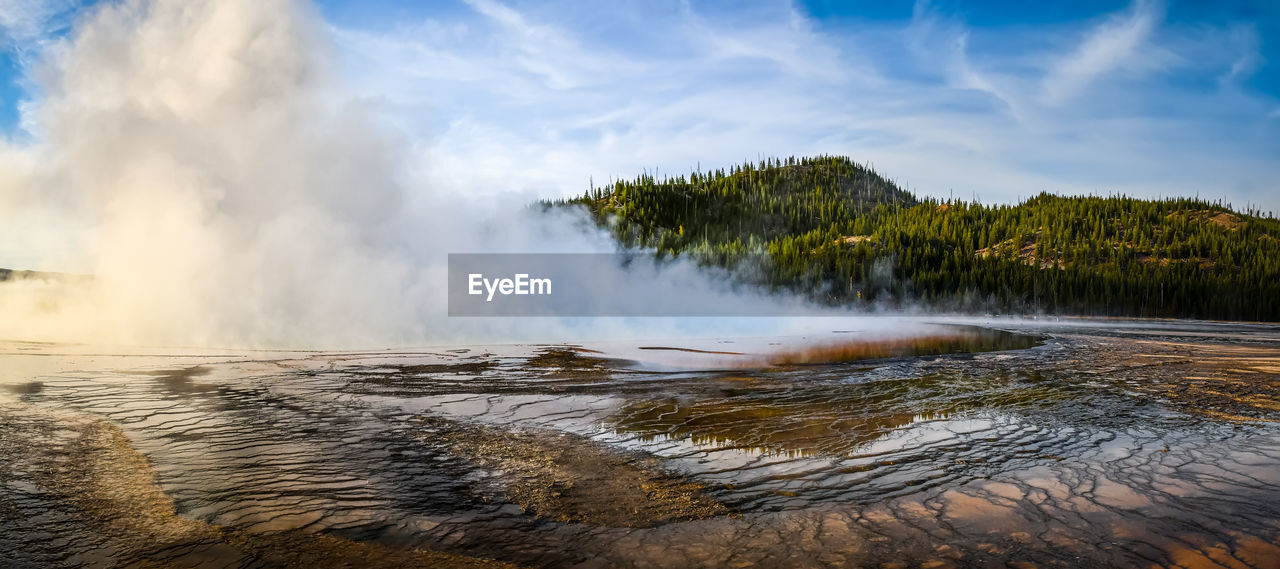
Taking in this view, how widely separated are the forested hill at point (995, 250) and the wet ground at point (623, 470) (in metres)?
32.3

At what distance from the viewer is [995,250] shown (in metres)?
133

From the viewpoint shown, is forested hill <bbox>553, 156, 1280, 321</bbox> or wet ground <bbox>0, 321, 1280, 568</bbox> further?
forested hill <bbox>553, 156, 1280, 321</bbox>

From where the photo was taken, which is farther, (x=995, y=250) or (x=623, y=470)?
(x=995, y=250)

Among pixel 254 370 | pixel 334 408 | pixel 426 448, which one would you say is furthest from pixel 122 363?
pixel 426 448

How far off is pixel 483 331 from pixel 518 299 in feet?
25.0

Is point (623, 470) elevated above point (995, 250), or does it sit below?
below

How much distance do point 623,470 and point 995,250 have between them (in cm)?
14346

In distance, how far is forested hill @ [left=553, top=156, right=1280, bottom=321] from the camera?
87481 millimetres

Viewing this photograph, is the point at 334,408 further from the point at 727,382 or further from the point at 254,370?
the point at 727,382

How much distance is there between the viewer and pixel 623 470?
721cm

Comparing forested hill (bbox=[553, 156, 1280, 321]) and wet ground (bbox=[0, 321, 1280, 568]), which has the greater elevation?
forested hill (bbox=[553, 156, 1280, 321])

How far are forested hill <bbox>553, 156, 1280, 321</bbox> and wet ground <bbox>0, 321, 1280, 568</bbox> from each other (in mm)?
32299

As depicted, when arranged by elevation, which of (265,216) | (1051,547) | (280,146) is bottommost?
(1051,547)

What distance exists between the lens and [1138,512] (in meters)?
5.84
